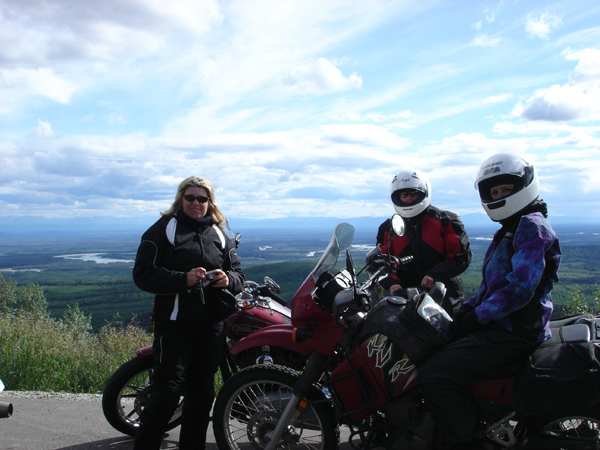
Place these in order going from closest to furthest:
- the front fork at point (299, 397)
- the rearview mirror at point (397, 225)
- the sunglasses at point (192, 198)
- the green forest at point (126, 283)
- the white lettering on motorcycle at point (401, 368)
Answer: the white lettering on motorcycle at point (401, 368), the front fork at point (299, 397), the rearview mirror at point (397, 225), the sunglasses at point (192, 198), the green forest at point (126, 283)

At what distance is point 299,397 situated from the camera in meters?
3.20

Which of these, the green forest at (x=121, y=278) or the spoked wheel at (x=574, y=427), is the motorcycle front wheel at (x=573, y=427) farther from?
the green forest at (x=121, y=278)

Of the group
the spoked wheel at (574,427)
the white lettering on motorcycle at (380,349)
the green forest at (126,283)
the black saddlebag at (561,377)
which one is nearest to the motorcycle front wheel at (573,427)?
the spoked wheel at (574,427)

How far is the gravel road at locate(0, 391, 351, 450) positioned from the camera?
392 cm

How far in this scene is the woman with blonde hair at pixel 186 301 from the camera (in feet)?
11.0

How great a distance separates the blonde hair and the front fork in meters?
1.45

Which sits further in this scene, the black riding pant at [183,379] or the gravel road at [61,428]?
the gravel road at [61,428]

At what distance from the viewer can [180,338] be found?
3.45 metres

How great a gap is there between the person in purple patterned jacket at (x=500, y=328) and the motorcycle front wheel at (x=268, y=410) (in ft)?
2.75

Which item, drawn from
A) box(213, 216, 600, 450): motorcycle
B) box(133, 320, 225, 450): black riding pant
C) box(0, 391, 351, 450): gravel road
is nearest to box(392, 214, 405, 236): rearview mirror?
box(213, 216, 600, 450): motorcycle

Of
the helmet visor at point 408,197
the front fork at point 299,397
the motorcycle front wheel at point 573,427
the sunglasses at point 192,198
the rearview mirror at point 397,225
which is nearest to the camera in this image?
the motorcycle front wheel at point 573,427

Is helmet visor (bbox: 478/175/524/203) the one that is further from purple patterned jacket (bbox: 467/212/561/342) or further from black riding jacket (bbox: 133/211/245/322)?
black riding jacket (bbox: 133/211/245/322)

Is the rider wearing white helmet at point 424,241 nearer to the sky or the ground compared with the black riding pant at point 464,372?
nearer to the sky

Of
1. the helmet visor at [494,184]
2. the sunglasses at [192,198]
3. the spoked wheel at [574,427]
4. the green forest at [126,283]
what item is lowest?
the green forest at [126,283]
